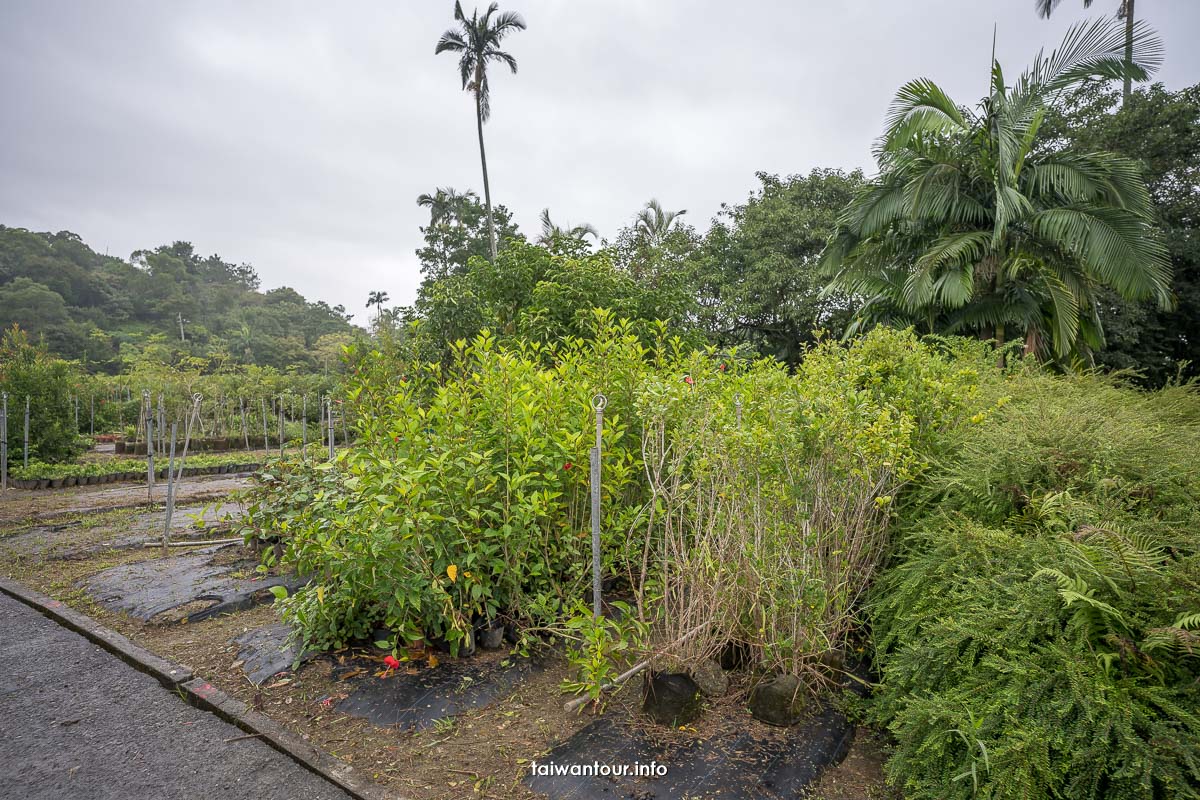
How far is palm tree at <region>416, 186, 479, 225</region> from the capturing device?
2605 cm

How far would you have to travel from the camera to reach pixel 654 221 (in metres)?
Answer: 20.9

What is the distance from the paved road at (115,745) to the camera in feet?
6.61

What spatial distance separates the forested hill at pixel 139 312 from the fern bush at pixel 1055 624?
28222mm

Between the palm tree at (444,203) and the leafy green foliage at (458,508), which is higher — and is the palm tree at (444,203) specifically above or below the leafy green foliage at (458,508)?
above

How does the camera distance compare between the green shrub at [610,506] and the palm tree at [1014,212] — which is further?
the palm tree at [1014,212]

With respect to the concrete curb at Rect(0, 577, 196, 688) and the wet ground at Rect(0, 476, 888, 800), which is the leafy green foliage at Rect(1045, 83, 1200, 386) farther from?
the concrete curb at Rect(0, 577, 196, 688)

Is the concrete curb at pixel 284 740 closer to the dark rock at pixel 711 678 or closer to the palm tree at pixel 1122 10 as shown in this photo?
the dark rock at pixel 711 678

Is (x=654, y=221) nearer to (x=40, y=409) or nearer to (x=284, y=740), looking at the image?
(x=40, y=409)

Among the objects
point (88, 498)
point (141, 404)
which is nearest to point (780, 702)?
point (88, 498)

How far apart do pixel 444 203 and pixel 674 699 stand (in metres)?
27.1

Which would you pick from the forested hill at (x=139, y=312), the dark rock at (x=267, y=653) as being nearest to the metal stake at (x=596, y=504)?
the dark rock at (x=267, y=653)

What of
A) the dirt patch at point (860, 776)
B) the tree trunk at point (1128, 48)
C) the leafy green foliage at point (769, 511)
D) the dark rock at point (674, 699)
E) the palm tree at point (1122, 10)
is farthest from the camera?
the palm tree at point (1122, 10)

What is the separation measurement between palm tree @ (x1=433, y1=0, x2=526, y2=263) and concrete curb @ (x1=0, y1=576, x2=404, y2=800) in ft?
58.2

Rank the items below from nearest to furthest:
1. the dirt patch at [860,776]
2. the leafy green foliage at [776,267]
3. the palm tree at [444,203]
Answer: the dirt patch at [860,776] < the leafy green foliage at [776,267] < the palm tree at [444,203]
